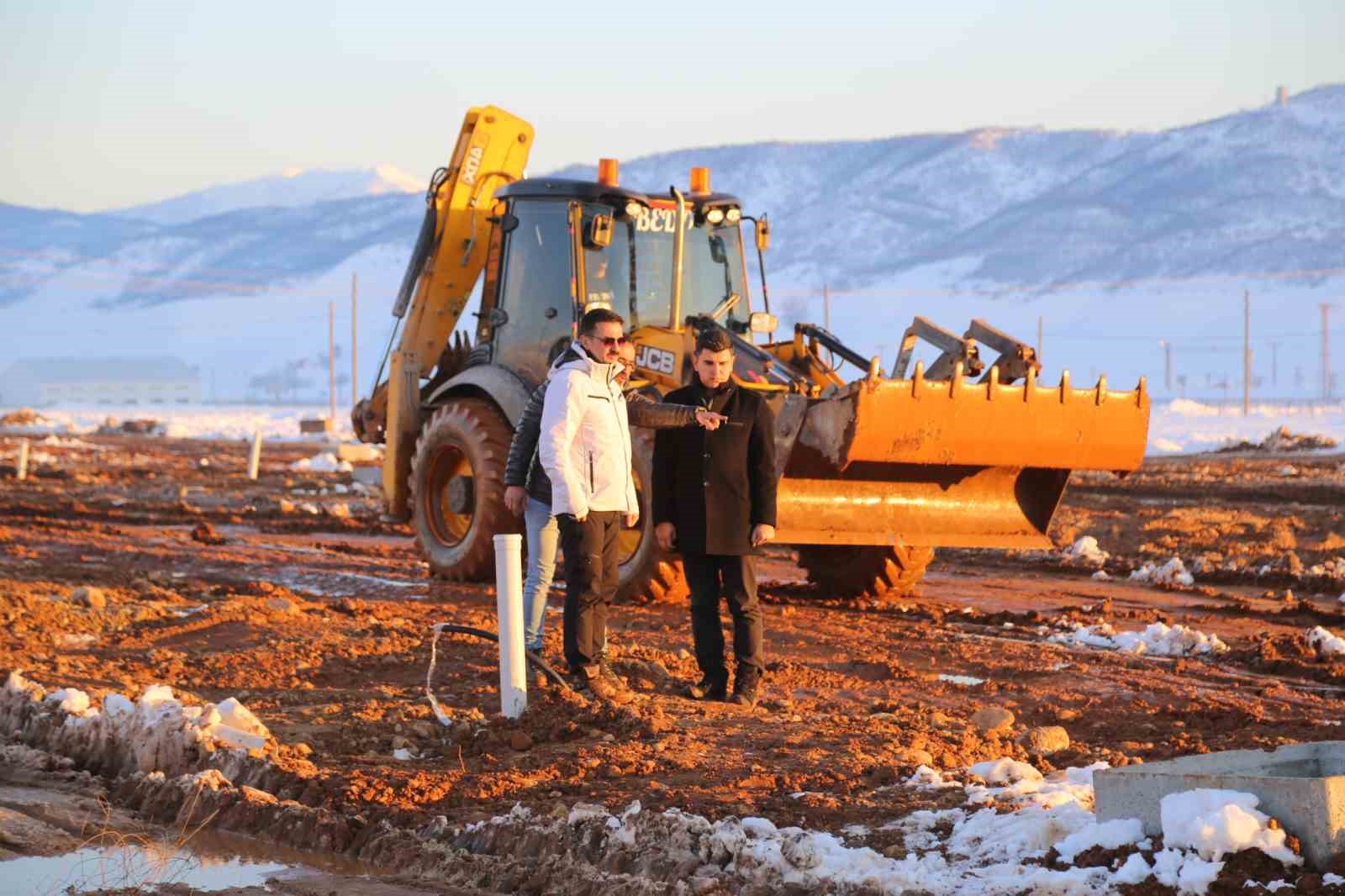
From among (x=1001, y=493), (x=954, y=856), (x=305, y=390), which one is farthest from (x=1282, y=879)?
(x=305, y=390)

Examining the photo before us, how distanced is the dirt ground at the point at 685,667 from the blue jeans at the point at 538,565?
0.37 meters

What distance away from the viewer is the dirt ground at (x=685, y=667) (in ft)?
23.7

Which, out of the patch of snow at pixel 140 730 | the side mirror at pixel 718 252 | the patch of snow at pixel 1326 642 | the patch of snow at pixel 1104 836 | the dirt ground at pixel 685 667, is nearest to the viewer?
the patch of snow at pixel 1104 836

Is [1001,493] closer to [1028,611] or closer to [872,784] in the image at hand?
[1028,611]

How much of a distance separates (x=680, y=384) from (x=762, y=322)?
100 centimetres

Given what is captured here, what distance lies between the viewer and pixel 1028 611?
12828mm

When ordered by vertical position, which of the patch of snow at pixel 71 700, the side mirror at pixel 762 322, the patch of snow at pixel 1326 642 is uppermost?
the side mirror at pixel 762 322

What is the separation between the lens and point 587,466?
8562 millimetres

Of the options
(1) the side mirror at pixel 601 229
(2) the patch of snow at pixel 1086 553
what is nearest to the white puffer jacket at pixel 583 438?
(1) the side mirror at pixel 601 229

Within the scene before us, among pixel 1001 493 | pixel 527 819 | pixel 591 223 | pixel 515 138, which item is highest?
pixel 515 138

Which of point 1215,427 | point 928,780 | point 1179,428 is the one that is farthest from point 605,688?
point 1179,428

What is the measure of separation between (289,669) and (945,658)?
12.4 ft

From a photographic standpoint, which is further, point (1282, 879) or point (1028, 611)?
point (1028, 611)

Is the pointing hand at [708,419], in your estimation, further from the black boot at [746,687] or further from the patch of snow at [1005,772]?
the patch of snow at [1005,772]
